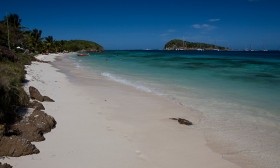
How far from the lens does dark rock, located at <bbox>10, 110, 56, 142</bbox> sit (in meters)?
7.50

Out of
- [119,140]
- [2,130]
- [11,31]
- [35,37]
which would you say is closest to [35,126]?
[2,130]

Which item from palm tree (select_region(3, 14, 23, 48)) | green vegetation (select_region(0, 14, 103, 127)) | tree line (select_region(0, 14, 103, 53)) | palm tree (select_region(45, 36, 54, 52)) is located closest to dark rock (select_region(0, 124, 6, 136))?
green vegetation (select_region(0, 14, 103, 127))

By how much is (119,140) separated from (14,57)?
18909 mm

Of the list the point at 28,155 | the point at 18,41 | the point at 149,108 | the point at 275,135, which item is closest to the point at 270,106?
the point at 275,135

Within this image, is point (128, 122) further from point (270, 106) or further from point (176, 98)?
point (270, 106)

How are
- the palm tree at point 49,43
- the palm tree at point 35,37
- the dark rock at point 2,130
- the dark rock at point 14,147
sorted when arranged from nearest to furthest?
1. the dark rock at point 14,147
2. the dark rock at point 2,130
3. the palm tree at point 35,37
4. the palm tree at point 49,43

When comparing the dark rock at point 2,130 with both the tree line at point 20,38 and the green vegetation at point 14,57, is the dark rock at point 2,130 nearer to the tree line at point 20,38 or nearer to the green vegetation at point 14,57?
the green vegetation at point 14,57

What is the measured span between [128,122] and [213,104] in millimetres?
5435

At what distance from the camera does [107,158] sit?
6895mm

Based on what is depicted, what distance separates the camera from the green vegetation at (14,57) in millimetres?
8492

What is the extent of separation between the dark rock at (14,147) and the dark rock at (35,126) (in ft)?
2.65

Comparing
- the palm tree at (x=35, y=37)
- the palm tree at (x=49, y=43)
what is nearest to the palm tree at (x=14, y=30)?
the palm tree at (x=35, y=37)

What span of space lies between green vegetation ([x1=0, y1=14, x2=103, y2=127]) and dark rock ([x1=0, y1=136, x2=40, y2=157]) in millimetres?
394

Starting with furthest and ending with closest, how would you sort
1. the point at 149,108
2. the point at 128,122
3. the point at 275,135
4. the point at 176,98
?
1. the point at 176,98
2. the point at 149,108
3. the point at 128,122
4. the point at 275,135
